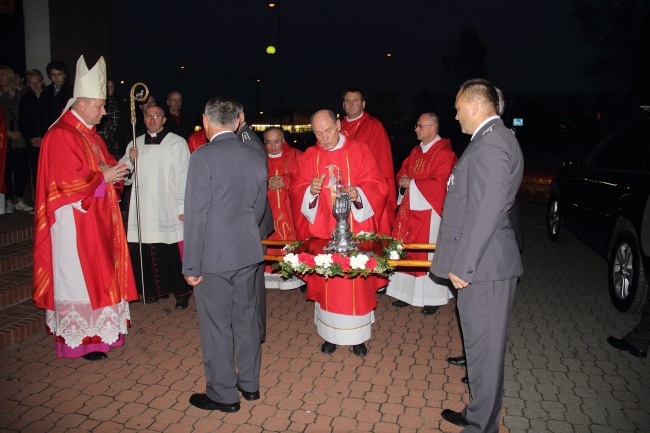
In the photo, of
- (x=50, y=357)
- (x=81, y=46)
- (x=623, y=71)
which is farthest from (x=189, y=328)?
(x=623, y=71)

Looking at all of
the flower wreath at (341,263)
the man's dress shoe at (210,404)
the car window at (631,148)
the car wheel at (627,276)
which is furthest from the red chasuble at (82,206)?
the car window at (631,148)

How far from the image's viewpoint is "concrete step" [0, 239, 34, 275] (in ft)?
22.0

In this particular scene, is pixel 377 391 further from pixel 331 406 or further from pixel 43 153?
pixel 43 153

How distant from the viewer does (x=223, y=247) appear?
4090mm

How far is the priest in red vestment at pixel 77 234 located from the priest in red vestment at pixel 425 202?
327 centimetres

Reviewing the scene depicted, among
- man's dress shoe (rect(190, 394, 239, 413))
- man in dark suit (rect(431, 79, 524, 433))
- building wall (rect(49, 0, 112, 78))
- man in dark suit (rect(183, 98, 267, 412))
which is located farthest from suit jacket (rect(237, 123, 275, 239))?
building wall (rect(49, 0, 112, 78))

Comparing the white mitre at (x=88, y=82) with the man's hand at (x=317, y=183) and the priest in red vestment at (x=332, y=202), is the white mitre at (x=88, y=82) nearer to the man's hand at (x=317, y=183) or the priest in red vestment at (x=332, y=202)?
the priest in red vestment at (x=332, y=202)

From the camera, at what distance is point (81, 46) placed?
11320 millimetres

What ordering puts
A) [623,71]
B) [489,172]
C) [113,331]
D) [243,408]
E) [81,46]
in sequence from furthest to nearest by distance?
[623,71] < [81,46] < [113,331] < [243,408] < [489,172]

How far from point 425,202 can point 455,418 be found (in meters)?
2.96

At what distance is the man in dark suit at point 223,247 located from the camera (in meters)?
3.98

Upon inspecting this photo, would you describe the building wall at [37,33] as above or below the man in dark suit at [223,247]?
above

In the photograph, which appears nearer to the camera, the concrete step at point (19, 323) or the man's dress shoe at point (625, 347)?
the man's dress shoe at point (625, 347)

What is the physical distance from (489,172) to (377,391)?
2212mm
